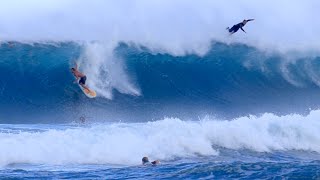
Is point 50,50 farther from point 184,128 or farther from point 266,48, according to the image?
point 184,128

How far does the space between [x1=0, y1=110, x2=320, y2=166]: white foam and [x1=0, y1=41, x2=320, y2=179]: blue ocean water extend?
26 mm

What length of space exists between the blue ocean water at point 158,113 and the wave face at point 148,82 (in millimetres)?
39

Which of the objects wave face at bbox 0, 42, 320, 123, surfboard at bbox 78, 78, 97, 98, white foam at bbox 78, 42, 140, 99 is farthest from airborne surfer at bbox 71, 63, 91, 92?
white foam at bbox 78, 42, 140, 99

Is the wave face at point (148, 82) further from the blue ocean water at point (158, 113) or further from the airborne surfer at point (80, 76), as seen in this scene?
the airborne surfer at point (80, 76)

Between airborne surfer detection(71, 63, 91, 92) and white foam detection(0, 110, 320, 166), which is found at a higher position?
airborne surfer detection(71, 63, 91, 92)

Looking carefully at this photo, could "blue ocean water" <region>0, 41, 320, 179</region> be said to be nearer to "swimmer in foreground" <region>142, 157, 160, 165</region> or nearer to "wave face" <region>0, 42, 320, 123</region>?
"wave face" <region>0, 42, 320, 123</region>

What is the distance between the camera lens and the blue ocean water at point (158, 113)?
461 inches

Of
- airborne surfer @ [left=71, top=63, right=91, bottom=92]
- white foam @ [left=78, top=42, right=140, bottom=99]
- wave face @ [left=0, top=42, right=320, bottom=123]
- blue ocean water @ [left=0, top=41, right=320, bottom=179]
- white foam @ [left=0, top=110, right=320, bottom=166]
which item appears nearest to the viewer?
blue ocean water @ [left=0, top=41, right=320, bottom=179]

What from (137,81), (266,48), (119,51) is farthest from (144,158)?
(266,48)

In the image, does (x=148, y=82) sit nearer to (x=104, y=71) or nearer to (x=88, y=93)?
(x=104, y=71)

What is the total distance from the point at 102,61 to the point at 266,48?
24.1 ft

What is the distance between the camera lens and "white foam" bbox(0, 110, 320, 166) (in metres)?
12.5

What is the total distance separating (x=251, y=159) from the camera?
42.1 ft

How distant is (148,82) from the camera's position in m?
22.8
